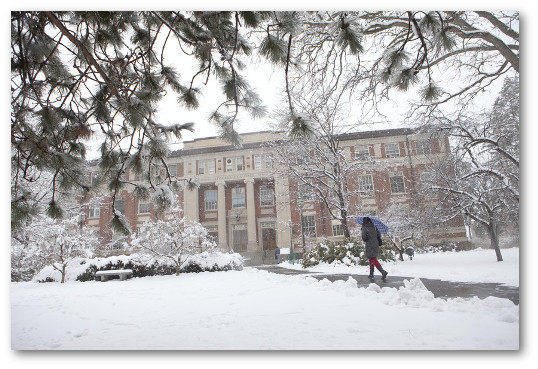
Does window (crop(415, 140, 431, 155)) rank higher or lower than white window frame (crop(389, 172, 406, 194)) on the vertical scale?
higher

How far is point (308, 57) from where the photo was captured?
13.0 ft

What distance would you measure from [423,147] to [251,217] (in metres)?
3.42

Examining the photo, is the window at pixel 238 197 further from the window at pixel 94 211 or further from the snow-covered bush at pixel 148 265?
the window at pixel 94 211

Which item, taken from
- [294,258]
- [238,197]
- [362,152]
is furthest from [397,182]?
[294,258]

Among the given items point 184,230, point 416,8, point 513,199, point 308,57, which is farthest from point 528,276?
point 184,230

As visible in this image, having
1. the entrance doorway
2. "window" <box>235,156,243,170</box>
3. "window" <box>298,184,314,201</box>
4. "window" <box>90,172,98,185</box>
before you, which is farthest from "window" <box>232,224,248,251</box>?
"window" <box>298,184,314,201</box>

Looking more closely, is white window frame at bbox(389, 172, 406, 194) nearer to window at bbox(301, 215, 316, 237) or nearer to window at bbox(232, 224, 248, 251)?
window at bbox(232, 224, 248, 251)

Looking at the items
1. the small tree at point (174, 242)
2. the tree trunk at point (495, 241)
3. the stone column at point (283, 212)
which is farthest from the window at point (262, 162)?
the tree trunk at point (495, 241)

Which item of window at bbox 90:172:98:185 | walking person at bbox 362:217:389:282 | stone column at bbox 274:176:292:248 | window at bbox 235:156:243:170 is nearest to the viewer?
window at bbox 90:172:98:185

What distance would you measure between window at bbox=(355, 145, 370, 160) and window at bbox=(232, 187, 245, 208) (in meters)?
3.18

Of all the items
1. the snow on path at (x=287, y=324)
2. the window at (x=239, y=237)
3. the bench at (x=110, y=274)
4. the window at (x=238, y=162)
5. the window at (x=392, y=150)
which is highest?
the window at (x=392, y=150)

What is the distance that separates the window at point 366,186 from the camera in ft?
25.5

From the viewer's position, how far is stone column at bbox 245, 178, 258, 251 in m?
5.82
